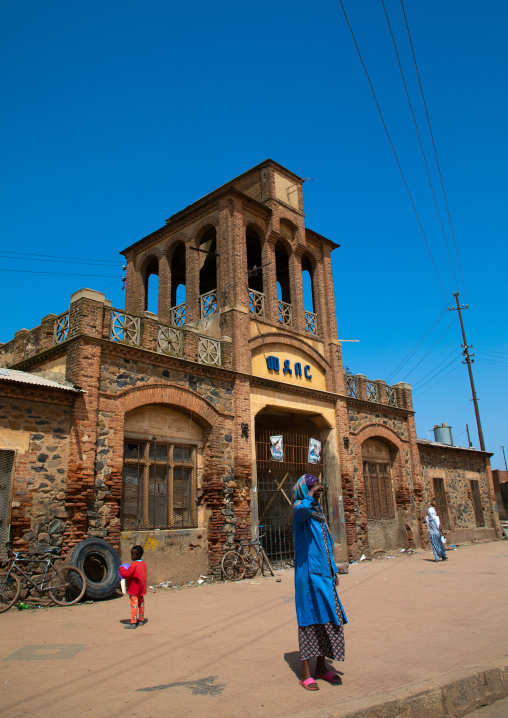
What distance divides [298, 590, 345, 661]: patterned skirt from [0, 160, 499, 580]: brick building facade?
265 inches

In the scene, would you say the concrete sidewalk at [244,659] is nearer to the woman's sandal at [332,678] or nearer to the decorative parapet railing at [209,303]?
the woman's sandal at [332,678]

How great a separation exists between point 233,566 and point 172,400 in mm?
4294

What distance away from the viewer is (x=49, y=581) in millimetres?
9547

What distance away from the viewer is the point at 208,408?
1381cm

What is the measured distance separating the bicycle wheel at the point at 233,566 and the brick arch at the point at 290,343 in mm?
5688

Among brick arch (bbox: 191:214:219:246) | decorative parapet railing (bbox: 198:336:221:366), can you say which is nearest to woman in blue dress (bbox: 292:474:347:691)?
decorative parapet railing (bbox: 198:336:221:366)

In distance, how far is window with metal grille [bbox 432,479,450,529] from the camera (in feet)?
74.8

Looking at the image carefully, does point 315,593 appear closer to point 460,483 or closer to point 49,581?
point 49,581

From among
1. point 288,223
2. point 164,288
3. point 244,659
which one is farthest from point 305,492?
point 288,223

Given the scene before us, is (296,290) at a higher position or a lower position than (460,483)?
higher

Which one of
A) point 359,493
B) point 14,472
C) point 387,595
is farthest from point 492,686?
point 359,493

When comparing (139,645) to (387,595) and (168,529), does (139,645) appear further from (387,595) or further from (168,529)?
(168,529)

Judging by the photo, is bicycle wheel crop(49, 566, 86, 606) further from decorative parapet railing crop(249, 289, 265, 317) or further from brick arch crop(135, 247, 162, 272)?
brick arch crop(135, 247, 162, 272)

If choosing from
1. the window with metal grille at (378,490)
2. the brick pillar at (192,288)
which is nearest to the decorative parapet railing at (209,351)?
the brick pillar at (192,288)
